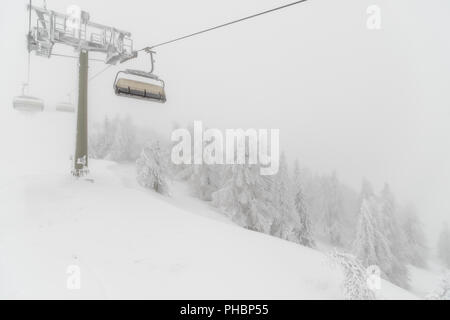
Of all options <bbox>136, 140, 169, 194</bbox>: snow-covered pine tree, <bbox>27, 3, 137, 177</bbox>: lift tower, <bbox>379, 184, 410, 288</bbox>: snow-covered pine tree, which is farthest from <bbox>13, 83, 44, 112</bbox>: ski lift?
<bbox>379, 184, 410, 288</bbox>: snow-covered pine tree

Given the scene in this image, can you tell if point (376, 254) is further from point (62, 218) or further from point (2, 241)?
point (2, 241)

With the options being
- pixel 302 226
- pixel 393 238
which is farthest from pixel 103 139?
pixel 393 238

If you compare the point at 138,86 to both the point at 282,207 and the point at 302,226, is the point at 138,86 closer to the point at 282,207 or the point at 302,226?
the point at 282,207

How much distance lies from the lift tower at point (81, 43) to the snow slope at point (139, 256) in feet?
12.3

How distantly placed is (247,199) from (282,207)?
5099mm

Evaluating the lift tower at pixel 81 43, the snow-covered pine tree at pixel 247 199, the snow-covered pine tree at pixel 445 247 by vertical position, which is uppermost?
the lift tower at pixel 81 43

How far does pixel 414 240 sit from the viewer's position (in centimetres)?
3306

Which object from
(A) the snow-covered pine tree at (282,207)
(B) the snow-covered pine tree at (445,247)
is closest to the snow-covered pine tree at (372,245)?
(A) the snow-covered pine tree at (282,207)

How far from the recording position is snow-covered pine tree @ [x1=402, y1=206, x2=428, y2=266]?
103 feet

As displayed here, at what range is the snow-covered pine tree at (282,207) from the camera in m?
24.9

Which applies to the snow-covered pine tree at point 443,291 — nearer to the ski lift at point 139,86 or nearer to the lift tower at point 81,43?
the ski lift at point 139,86
